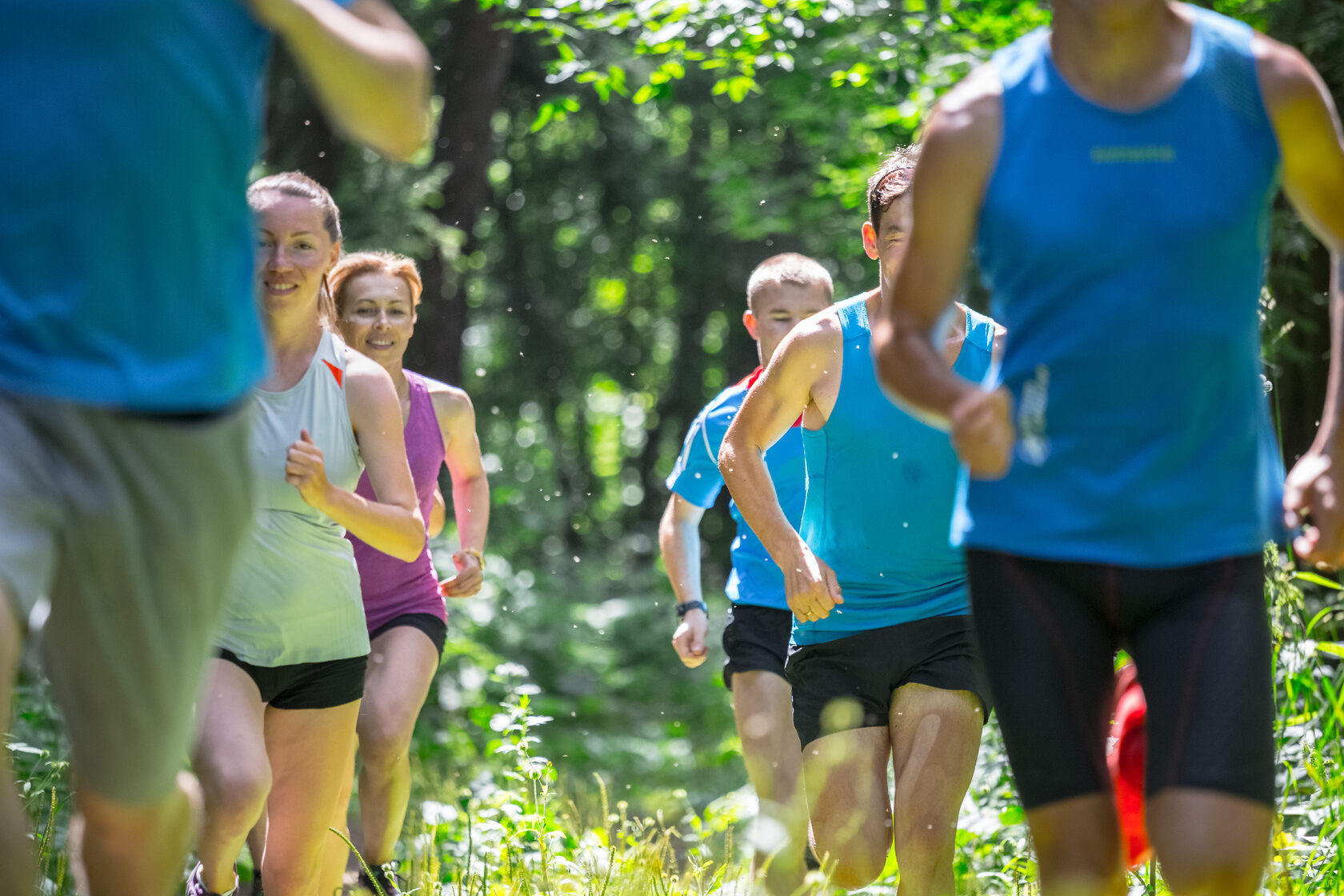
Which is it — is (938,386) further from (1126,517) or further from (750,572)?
(750,572)

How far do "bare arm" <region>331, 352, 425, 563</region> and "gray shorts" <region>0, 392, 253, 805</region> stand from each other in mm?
1774

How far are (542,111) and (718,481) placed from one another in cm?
374

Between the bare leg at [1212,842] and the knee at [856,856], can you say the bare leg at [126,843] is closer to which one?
the bare leg at [1212,842]

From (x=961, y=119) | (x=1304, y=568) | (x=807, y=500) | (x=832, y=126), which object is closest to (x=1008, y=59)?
(x=961, y=119)

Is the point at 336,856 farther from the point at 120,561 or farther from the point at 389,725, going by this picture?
the point at 120,561

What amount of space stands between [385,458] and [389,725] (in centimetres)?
126

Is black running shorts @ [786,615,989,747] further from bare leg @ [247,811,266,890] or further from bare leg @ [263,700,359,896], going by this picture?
bare leg @ [247,811,266,890]

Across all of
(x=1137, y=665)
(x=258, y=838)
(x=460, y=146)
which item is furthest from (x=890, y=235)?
(x=460, y=146)

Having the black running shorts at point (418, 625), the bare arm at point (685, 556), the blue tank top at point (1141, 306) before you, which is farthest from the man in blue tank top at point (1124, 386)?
the bare arm at point (685, 556)

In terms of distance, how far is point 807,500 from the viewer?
4.36 metres

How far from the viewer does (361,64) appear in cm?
219

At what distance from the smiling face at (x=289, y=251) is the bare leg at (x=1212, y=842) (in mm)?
2919

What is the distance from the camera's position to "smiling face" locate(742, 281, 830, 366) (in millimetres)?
5789

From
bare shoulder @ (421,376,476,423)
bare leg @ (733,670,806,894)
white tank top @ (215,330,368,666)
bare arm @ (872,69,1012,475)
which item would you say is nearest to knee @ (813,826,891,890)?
bare leg @ (733,670,806,894)
